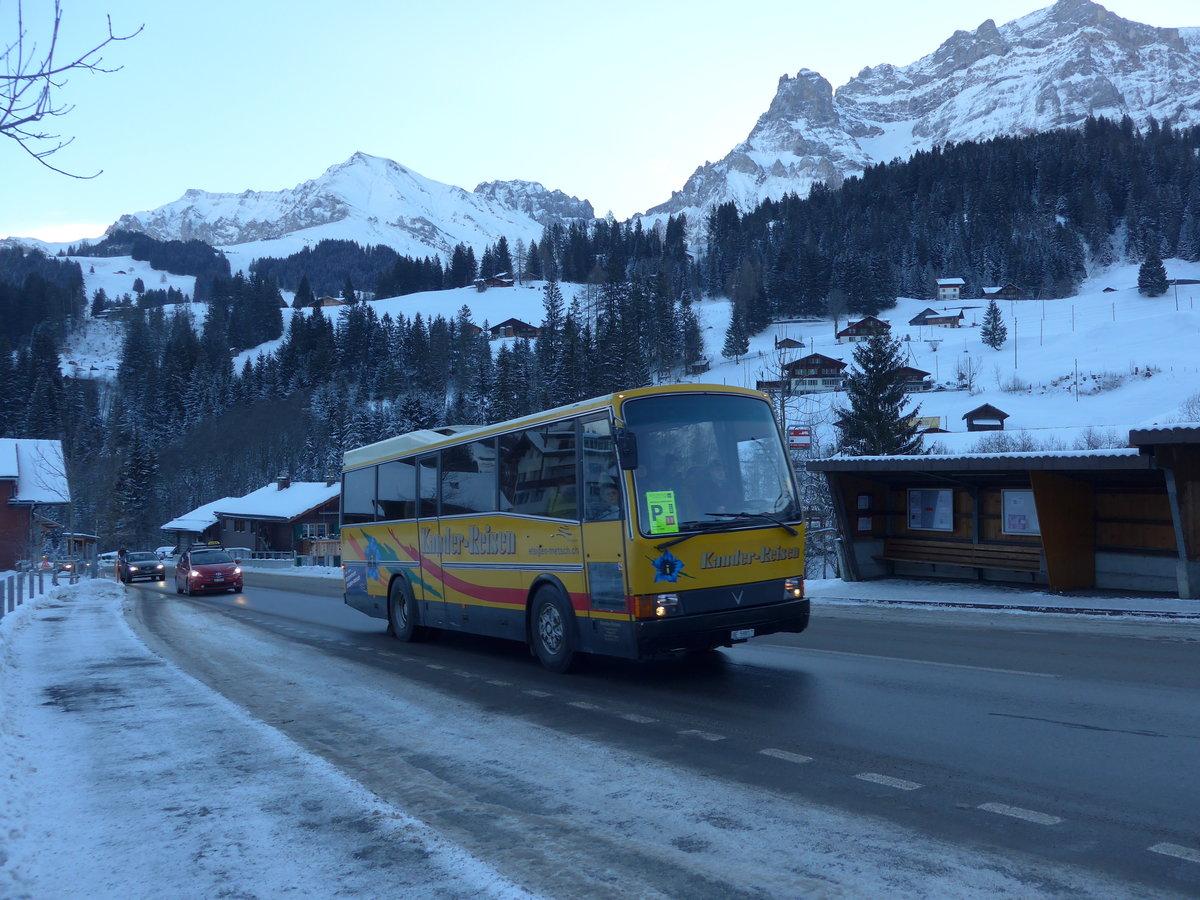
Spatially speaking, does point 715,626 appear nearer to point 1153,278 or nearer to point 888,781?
point 888,781

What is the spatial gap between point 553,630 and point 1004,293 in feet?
496

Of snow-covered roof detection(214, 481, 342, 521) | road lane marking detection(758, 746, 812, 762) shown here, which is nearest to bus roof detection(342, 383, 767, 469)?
road lane marking detection(758, 746, 812, 762)

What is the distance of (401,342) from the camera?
14850 centimetres

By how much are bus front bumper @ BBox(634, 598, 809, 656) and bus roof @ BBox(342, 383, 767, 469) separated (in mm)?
2378

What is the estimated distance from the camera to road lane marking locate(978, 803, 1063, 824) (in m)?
4.98

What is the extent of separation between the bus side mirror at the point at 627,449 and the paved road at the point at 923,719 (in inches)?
93.0

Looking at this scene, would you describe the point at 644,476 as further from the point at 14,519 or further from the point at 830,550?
the point at 14,519

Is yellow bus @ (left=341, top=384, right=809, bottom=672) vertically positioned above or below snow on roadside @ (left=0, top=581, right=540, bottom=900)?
above

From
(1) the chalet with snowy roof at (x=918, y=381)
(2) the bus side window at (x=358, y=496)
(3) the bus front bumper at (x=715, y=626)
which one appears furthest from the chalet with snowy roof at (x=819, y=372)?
(3) the bus front bumper at (x=715, y=626)

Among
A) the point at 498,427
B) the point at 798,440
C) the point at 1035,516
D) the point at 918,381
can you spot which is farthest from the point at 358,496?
the point at 918,381

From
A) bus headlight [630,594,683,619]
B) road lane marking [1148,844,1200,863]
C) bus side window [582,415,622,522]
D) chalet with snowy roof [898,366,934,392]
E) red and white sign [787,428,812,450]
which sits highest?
chalet with snowy roof [898,366,934,392]

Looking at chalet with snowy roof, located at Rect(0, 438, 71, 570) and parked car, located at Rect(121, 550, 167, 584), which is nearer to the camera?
parked car, located at Rect(121, 550, 167, 584)

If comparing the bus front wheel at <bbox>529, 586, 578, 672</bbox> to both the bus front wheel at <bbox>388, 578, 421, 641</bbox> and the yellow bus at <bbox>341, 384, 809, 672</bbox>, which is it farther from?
the bus front wheel at <bbox>388, 578, 421, 641</bbox>

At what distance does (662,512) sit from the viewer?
9344 mm
